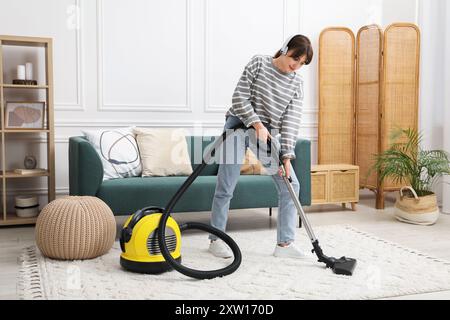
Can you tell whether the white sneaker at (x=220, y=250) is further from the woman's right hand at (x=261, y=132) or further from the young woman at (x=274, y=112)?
the woman's right hand at (x=261, y=132)

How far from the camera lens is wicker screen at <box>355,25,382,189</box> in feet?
15.6

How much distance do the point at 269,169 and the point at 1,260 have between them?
1.57 m

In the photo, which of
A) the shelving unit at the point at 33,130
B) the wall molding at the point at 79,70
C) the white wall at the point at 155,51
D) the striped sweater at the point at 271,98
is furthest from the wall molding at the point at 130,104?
the striped sweater at the point at 271,98

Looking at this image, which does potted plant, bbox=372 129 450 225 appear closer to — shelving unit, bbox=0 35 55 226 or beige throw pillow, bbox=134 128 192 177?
beige throw pillow, bbox=134 128 192 177

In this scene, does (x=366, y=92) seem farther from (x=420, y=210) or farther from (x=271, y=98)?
(x=271, y=98)

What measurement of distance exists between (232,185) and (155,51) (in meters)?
1.93

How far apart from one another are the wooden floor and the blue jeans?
83cm

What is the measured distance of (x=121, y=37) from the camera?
438 centimetres

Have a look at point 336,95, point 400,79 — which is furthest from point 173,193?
point 400,79

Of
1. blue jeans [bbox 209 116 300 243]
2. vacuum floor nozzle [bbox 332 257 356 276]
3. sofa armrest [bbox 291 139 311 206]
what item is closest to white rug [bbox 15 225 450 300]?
vacuum floor nozzle [bbox 332 257 356 276]

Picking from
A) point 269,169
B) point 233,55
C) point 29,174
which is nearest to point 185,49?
point 233,55

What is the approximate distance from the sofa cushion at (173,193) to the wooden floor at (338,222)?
0.27 meters

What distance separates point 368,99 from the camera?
4.88 meters
